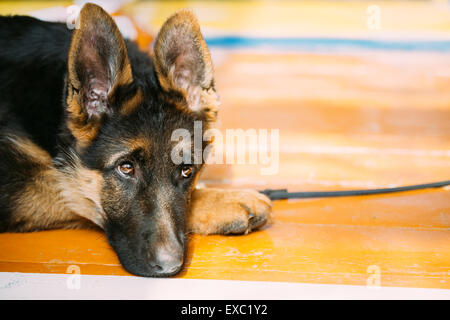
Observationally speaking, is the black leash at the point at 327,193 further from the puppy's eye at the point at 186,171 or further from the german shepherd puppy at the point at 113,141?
the puppy's eye at the point at 186,171

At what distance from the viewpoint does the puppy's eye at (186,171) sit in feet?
9.07

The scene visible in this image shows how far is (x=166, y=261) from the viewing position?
2.46 metres

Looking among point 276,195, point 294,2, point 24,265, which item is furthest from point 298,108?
point 294,2

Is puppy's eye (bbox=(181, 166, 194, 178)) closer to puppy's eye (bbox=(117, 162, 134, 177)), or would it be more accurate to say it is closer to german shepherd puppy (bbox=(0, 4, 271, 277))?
german shepherd puppy (bbox=(0, 4, 271, 277))

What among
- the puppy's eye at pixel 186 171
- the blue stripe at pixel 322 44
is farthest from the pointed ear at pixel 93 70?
the blue stripe at pixel 322 44

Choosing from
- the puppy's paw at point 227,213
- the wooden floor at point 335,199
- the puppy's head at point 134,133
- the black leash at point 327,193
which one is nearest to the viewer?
the puppy's head at point 134,133

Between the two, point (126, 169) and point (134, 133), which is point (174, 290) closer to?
point (126, 169)

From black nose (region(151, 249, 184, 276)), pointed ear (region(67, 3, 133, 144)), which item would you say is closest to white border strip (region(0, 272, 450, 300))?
black nose (region(151, 249, 184, 276))

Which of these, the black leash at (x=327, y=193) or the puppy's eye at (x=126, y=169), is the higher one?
the puppy's eye at (x=126, y=169)

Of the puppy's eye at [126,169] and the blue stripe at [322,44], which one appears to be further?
the blue stripe at [322,44]

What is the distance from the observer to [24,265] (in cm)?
263

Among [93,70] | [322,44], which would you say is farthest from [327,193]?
[322,44]

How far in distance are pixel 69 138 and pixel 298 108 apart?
Result: 3.66 metres
